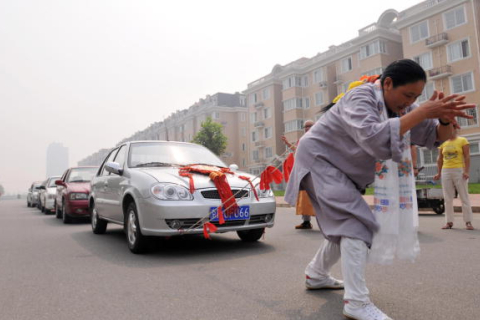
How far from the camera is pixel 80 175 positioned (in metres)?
10.6

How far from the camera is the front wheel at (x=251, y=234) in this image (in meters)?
5.35

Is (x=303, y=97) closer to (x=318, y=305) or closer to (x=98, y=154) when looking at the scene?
(x=318, y=305)

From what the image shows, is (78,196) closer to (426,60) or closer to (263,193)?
(263,193)

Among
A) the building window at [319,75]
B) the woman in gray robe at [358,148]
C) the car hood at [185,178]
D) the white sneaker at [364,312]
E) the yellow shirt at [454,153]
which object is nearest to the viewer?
the woman in gray robe at [358,148]

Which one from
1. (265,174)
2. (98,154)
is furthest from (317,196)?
(98,154)

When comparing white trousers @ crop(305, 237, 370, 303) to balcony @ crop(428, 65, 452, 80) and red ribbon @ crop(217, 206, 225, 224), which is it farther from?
balcony @ crop(428, 65, 452, 80)

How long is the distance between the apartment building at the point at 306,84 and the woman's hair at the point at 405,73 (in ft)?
83.8

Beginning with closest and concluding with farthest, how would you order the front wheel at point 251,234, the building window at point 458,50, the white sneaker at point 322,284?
1. the white sneaker at point 322,284
2. the front wheel at point 251,234
3. the building window at point 458,50

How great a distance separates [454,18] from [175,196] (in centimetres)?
3060

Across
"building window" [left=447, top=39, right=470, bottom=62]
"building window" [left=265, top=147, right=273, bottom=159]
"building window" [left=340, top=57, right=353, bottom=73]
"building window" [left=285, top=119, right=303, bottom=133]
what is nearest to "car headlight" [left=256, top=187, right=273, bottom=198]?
"building window" [left=447, top=39, right=470, bottom=62]

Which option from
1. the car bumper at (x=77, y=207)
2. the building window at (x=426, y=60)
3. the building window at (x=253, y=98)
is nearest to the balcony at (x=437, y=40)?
the building window at (x=426, y=60)

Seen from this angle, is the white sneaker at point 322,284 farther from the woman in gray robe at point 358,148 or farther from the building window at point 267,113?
the building window at point 267,113

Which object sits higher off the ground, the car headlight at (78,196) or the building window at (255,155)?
the building window at (255,155)

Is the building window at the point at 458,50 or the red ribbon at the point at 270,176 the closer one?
the red ribbon at the point at 270,176
